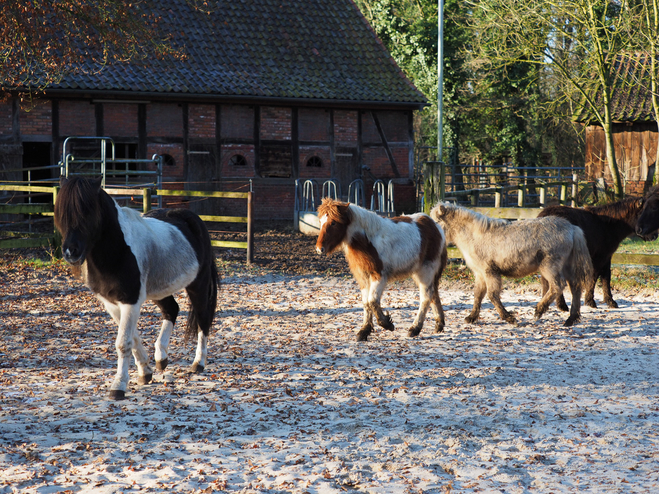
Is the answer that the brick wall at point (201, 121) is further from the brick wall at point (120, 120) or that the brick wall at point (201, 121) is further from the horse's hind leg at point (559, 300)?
the horse's hind leg at point (559, 300)

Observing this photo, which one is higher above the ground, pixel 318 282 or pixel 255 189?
pixel 255 189

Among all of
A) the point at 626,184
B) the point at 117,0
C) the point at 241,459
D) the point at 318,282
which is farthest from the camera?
the point at 626,184

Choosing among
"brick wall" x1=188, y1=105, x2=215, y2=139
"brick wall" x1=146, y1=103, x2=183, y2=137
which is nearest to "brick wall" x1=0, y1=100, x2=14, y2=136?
"brick wall" x1=146, y1=103, x2=183, y2=137

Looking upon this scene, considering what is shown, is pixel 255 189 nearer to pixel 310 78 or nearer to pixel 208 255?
pixel 310 78

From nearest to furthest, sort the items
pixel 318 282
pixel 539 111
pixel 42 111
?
pixel 318 282
pixel 42 111
pixel 539 111

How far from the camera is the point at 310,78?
19.5 m

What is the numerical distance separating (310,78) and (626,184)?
11.3 metres

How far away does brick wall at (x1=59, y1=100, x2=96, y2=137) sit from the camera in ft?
55.4

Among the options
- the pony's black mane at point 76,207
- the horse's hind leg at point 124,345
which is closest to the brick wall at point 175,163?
the horse's hind leg at point 124,345

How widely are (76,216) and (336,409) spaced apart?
236cm

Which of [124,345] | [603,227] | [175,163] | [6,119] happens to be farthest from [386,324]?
[6,119]

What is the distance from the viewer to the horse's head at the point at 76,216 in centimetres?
490

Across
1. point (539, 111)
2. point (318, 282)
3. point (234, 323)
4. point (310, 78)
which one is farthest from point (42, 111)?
point (539, 111)

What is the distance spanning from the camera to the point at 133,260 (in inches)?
212
